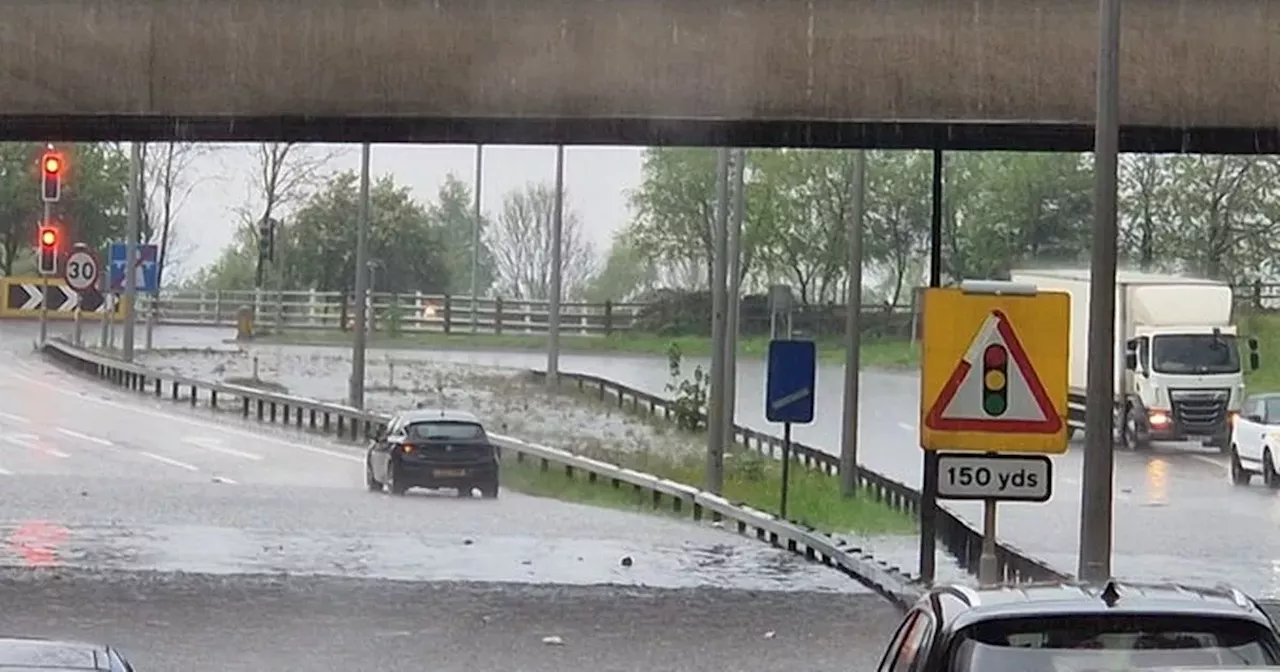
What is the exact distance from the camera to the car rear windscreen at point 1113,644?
20.6 feet

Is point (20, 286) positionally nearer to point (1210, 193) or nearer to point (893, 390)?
point (893, 390)

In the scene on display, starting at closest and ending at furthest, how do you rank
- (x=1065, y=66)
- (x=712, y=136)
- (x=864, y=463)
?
1. (x=1065, y=66)
2. (x=712, y=136)
3. (x=864, y=463)

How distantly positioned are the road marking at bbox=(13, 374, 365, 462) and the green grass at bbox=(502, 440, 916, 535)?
3.57 meters

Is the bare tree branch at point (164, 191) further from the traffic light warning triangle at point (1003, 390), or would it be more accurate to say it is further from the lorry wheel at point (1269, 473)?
the traffic light warning triangle at point (1003, 390)

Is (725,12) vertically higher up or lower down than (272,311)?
higher up

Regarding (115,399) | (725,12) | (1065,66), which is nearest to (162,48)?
(725,12)

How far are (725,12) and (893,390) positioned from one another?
58.0ft

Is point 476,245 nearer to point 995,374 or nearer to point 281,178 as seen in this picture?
point 281,178

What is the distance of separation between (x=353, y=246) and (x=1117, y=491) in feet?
49.8

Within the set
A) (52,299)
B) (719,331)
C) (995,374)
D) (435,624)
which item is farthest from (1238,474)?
(995,374)

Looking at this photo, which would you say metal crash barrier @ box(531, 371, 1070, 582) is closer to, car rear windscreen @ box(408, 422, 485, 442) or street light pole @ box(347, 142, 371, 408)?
street light pole @ box(347, 142, 371, 408)

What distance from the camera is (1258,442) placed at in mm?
34406

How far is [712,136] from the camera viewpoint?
65.7 ft

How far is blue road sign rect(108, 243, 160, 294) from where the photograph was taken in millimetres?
36000
